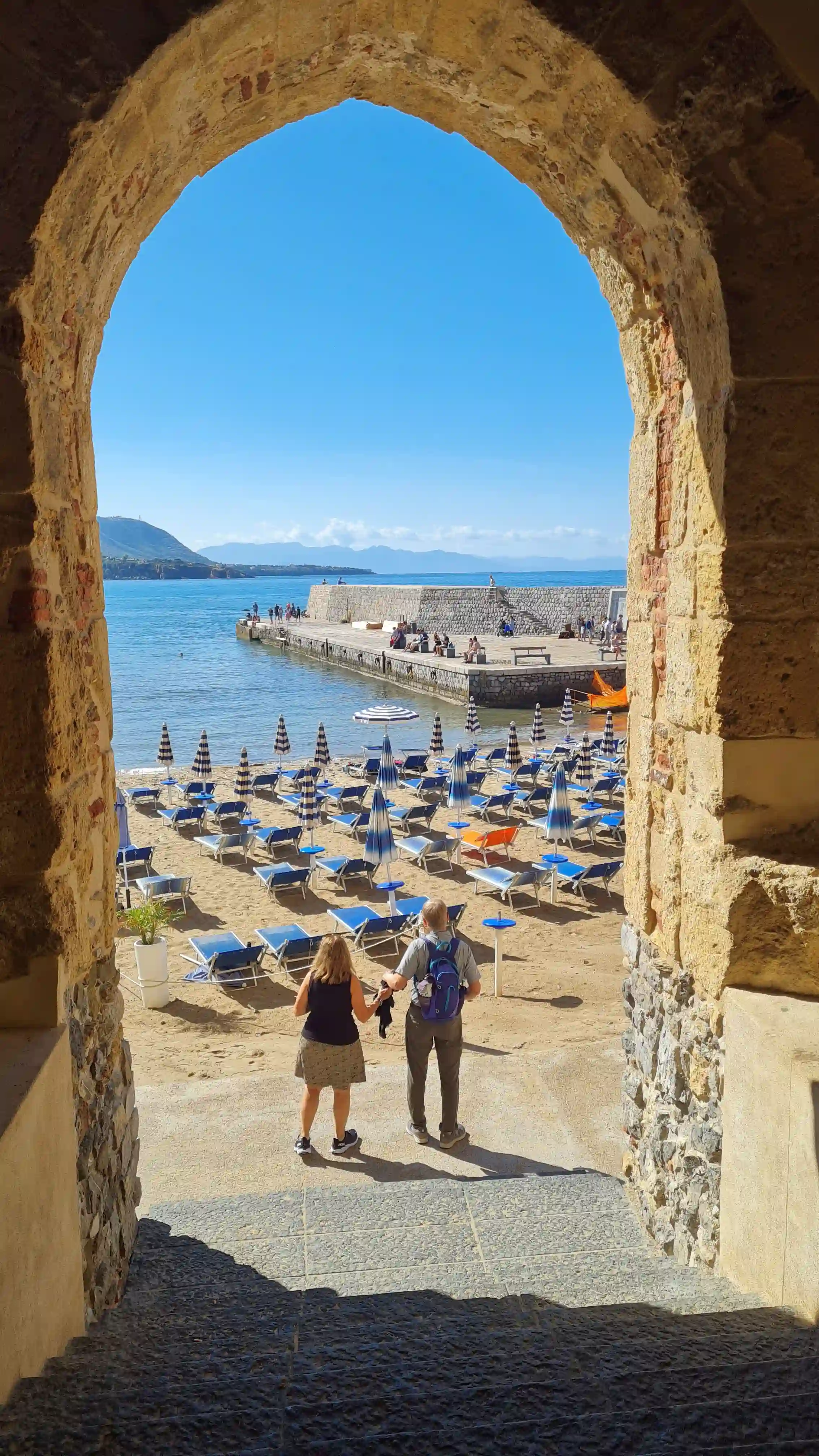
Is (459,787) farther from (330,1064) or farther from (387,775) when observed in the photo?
(330,1064)

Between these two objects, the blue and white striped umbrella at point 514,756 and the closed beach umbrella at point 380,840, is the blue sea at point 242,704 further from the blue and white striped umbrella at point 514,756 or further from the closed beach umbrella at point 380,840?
the closed beach umbrella at point 380,840

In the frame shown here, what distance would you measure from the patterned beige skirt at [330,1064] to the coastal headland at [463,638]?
79.1 ft

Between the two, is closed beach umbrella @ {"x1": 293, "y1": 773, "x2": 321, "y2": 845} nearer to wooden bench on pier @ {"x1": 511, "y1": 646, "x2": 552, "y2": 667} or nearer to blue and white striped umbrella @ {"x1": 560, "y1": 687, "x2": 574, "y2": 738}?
blue and white striped umbrella @ {"x1": 560, "y1": 687, "x2": 574, "y2": 738}

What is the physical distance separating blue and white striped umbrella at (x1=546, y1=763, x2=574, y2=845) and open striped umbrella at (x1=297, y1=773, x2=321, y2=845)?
3.52 m

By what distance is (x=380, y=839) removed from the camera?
9969mm

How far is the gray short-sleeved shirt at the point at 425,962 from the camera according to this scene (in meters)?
4.99

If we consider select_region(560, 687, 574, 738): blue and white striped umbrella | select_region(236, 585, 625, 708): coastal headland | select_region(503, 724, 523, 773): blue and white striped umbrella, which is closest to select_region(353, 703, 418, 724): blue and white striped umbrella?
select_region(560, 687, 574, 738): blue and white striped umbrella

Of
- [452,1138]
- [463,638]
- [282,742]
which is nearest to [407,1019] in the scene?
[452,1138]

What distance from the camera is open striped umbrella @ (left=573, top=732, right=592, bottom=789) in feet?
48.2

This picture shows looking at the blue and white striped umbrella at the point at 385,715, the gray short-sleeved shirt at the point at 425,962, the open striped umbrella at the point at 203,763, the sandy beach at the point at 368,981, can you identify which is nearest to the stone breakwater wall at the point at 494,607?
the blue and white striped umbrella at the point at 385,715

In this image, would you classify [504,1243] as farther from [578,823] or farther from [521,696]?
[521,696]

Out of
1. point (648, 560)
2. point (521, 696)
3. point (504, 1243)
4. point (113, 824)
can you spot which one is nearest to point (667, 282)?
point (648, 560)

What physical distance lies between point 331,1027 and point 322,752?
1125 centimetres

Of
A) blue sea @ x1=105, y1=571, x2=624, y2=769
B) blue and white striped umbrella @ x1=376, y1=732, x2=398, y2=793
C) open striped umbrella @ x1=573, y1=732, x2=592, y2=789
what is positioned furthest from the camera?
blue sea @ x1=105, y1=571, x2=624, y2=769
